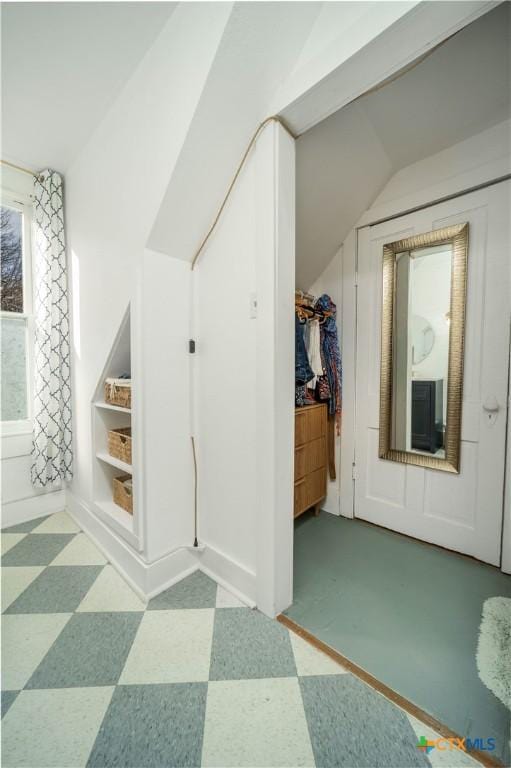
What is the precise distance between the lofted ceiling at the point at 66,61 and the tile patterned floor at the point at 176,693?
2524 mm

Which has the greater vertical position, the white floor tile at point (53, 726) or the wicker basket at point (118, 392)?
the wicker basket at point (118, 392)

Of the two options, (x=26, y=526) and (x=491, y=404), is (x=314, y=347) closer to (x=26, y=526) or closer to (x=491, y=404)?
(x=491, y=404)

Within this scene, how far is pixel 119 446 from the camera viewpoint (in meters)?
1.67

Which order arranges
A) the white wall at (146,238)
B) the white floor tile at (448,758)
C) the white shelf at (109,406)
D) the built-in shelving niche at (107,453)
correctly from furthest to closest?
the white shelf at (109,406)
the built-in shelving niche at (107,453)
the white wall at (146,238)
the white floor tile at (448,758)

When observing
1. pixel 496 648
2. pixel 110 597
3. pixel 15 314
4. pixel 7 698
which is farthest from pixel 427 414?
pixel 15 314

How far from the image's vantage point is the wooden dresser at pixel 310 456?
6.06ft

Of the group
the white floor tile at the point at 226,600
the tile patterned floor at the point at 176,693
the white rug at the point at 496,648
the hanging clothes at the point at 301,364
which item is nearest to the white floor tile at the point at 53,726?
the tile patterned floor at the point at 176,693

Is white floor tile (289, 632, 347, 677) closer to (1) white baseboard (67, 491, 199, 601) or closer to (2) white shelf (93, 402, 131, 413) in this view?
(1) white baseboard (67, 491, 199, 601)

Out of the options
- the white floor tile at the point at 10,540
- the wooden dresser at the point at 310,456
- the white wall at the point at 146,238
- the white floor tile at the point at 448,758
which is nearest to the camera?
the white floor tile at the point at 448,758

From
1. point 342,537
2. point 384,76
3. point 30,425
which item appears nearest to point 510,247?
point 384,76

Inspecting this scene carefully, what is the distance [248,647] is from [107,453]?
1.31m

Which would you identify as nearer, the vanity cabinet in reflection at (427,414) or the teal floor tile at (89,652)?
the teal floor tile at (89,652)

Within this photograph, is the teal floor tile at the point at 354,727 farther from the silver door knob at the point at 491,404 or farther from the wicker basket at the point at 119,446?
the silver door knob at the point at 491,404

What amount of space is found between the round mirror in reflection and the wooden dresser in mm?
699
